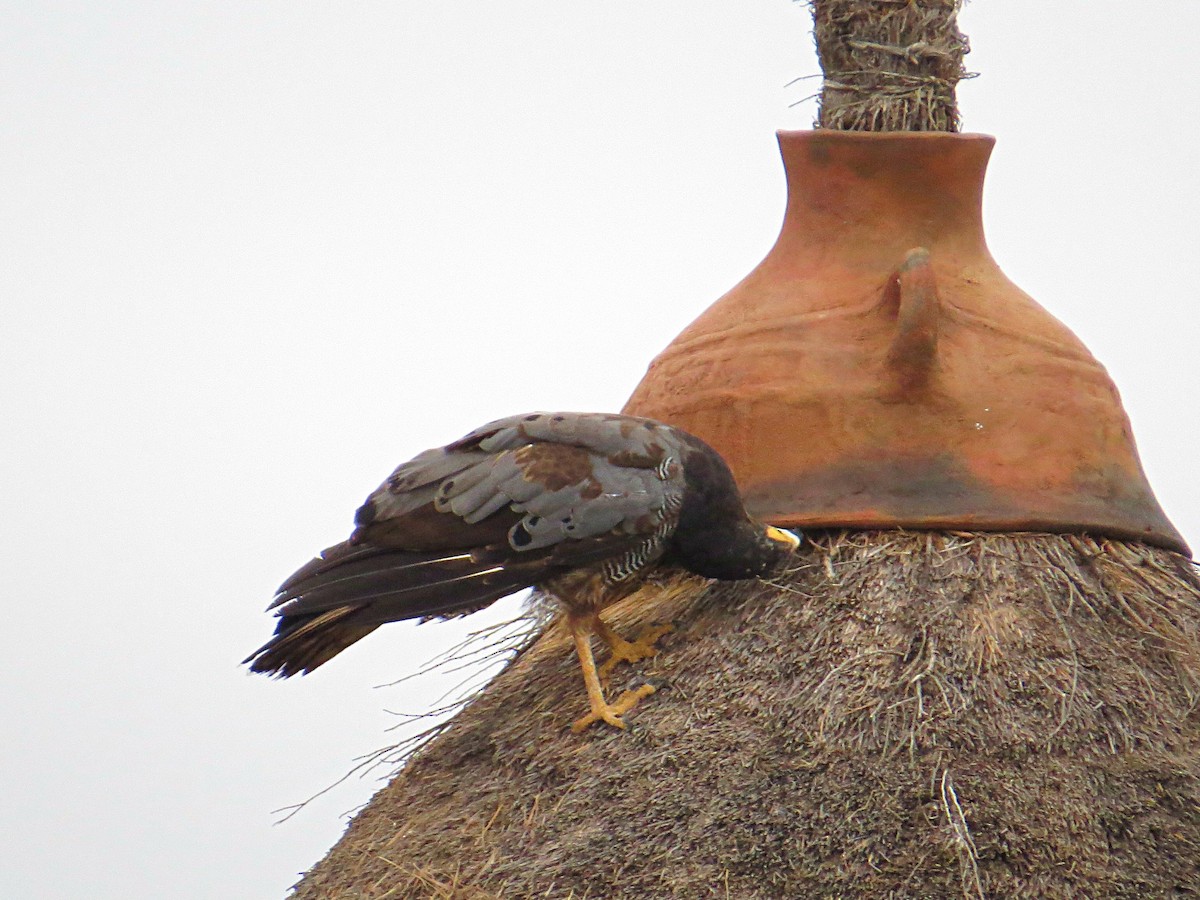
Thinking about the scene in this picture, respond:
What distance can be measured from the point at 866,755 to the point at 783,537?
0.69 m

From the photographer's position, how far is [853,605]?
3.96 meters

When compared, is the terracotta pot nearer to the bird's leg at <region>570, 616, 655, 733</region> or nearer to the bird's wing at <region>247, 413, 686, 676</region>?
the bird's wing at <region>247, 413, 686, 676</region>

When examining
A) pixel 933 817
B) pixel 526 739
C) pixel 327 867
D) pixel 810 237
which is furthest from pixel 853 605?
pixel 327 867

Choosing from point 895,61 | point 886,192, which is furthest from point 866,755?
point 895,61

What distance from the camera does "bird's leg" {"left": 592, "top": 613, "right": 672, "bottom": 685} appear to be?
4.15 meters

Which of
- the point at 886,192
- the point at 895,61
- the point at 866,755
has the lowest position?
the point at 866,755

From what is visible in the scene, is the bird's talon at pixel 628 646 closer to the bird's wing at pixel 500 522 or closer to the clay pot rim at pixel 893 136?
the bird's wing at pixel 500 522

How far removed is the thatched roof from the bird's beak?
0.06 meters

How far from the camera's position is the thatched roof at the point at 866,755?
3484 mm

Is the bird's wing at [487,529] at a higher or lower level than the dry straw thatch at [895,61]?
lower

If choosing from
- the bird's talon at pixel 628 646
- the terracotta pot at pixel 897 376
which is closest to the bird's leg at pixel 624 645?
the bird's talon at pixel 628 646

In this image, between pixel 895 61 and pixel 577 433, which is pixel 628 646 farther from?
pixel 895 61

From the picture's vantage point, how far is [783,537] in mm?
4113

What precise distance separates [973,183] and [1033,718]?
1.71 metres
